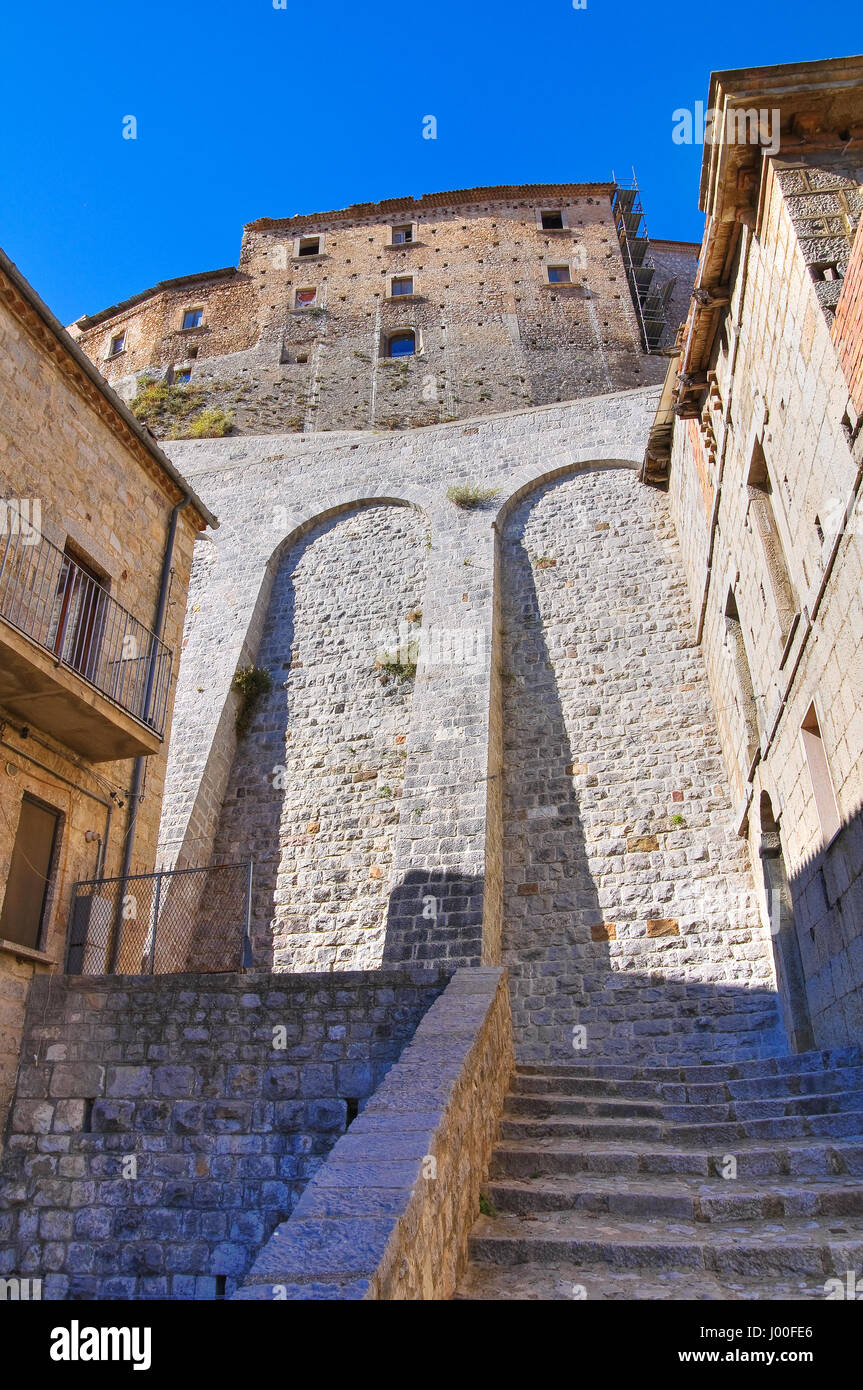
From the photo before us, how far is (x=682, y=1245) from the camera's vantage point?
3855 millimetres

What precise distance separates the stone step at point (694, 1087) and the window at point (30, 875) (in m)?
4.20

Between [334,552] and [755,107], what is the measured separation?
9997mm

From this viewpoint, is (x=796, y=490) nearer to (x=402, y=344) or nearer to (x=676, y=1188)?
(x=676, y=1188)

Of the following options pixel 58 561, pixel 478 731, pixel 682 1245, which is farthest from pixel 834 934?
pixel 58 561

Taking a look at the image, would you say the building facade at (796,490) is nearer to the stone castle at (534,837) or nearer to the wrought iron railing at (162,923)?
the stone castle at (534,837)

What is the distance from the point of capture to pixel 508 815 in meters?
12.2

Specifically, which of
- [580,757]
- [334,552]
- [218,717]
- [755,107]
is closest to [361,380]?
[334,552]

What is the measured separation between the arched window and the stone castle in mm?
9721

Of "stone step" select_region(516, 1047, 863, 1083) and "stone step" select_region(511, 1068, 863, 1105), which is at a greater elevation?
"stone step" select_region(516, 1047, 863, 1083)

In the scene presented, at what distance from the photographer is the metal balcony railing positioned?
8.02 m

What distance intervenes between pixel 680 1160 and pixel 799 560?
17.0 feet

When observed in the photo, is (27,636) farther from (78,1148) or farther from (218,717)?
(218,717)

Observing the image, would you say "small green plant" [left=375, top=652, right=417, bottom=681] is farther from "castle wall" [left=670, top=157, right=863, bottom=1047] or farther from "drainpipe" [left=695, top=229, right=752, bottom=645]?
"castle wall" [left=670, top=157, right=863, bottom=1047]

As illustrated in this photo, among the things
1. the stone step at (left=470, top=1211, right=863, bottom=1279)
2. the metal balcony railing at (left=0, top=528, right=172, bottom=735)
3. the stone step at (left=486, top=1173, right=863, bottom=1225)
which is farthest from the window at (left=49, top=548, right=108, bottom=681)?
the stone step at (left=470, top=1211, right=863, bottom=1279)
